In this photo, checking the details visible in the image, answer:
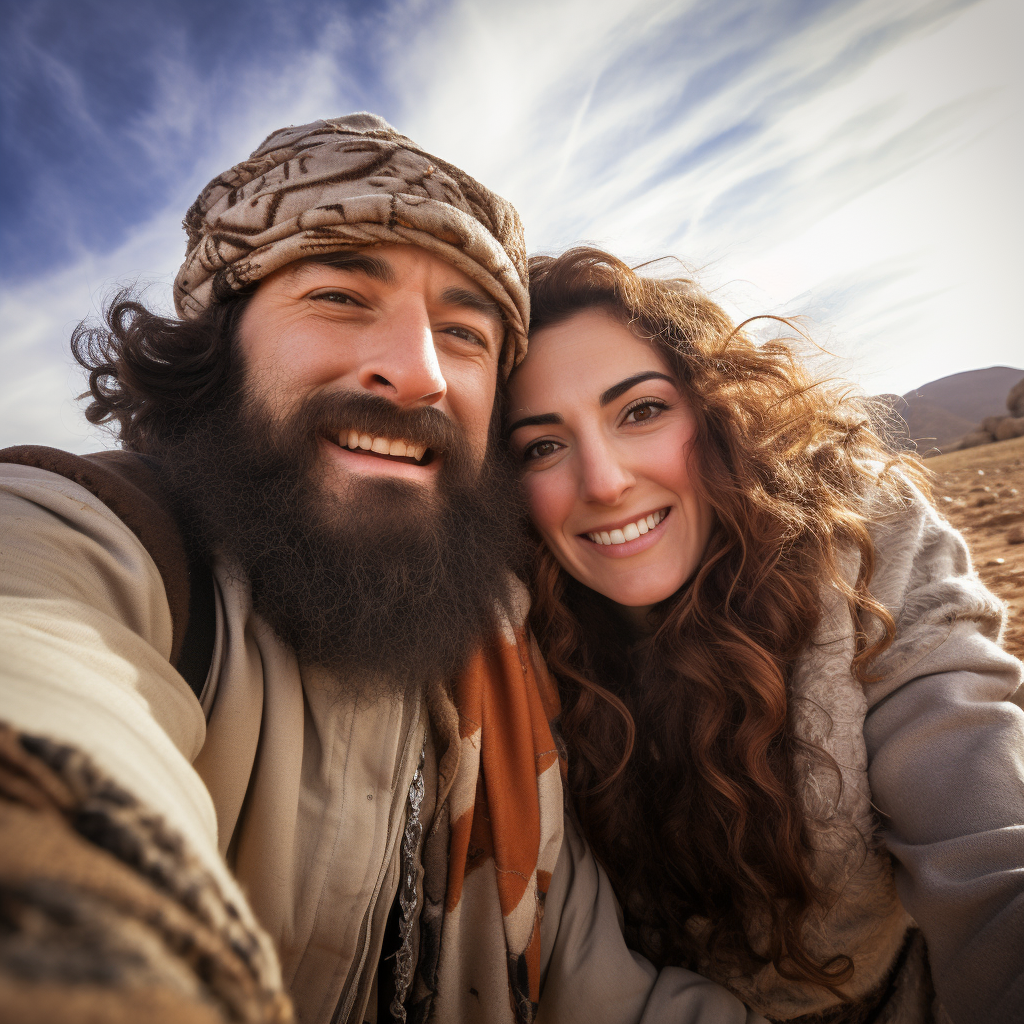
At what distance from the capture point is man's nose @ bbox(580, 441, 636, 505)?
1975 mm

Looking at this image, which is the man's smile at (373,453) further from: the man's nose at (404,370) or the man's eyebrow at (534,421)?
the man's eyebrow at (534,421)

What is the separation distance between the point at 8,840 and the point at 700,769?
1.90m

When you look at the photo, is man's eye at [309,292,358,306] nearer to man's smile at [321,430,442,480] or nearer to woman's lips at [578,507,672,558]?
man's smile at [321,430,442,480]

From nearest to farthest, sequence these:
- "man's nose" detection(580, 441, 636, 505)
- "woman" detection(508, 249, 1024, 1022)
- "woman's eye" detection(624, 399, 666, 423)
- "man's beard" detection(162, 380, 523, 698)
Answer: "woman" detection(508, 249, 1024, 1022)
"man's beard" detection(162, 380, 523, 698)
"man's nose" detection(580, 441, 636, 505)
"woman's eye" detection(624, 399, 666, 423)

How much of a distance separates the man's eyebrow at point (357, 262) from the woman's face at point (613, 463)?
68 cm

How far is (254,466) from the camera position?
5.73 ft

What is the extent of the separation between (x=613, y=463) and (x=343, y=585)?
98 centimetres

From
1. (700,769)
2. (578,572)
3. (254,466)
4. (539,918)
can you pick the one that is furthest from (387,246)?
(539,918)

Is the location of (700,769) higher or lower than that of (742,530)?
lower

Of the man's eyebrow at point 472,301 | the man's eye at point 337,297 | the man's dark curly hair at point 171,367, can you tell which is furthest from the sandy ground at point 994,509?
the man's dark curly hair at point 171,367

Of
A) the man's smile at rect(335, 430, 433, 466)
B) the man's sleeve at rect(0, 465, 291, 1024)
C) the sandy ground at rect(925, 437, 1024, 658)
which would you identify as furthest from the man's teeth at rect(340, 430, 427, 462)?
the sandy ground at rect(925, 437, 1024, 658)

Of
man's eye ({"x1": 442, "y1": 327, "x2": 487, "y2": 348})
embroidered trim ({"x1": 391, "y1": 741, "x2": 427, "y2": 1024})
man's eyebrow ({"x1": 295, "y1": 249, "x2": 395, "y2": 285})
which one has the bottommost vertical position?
embroidered trim ({"x1": 391, "y1": 741, "x2": 427, "y2": 1024})

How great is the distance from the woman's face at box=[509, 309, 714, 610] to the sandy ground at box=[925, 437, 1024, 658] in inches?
74.1

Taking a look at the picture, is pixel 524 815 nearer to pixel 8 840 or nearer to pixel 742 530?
pixel 742 530
